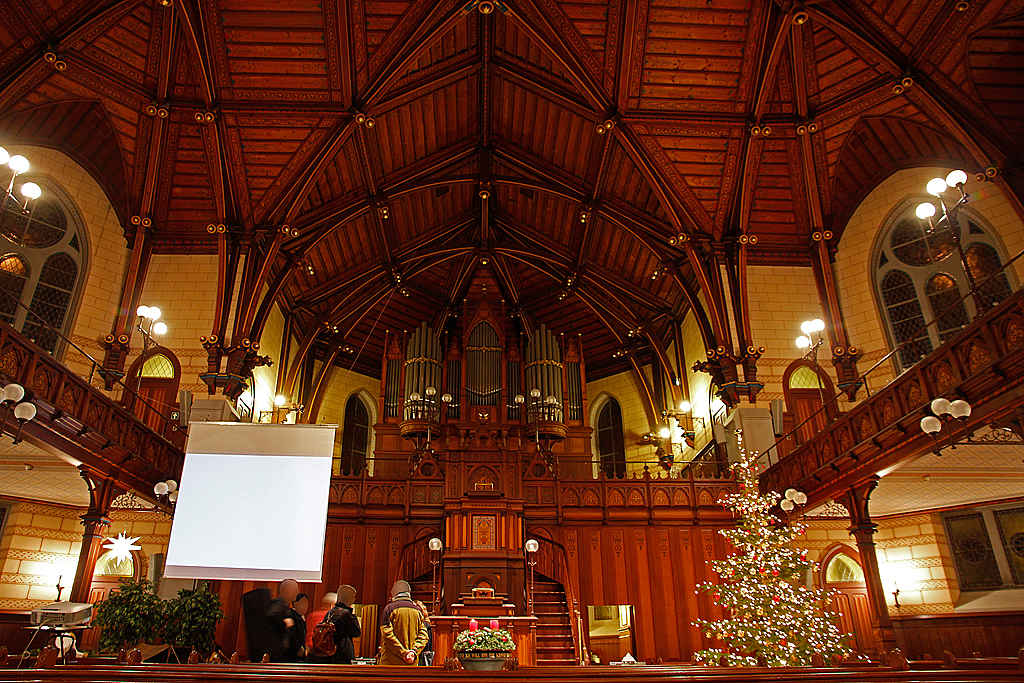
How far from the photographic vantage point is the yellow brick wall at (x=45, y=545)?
49.4 feet

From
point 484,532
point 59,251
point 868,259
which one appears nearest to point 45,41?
point 59,251

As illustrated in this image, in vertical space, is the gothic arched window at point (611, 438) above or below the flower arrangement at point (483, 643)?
above

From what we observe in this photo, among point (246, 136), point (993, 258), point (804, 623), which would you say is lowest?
point (804, 623)

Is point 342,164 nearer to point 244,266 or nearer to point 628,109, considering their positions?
point 244,266

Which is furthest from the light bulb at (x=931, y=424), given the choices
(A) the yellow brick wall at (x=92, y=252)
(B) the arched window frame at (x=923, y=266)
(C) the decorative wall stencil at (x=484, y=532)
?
(A) the yellow brick wall at (x=92, y=252)

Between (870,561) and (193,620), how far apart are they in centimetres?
1238

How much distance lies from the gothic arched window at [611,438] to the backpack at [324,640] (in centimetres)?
1671

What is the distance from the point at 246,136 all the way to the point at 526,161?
7.75 metres

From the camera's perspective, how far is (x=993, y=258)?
1409 centimetres

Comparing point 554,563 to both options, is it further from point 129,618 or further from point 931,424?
point 931,424


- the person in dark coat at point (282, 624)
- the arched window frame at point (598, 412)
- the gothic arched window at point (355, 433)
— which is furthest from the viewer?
the arched window frame at point (598, 412)

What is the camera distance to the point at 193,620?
40.0ft

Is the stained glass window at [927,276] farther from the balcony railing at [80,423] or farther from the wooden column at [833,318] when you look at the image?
the balcony railing at [80,423]

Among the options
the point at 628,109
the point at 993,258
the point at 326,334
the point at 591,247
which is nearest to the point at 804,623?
the point at 993,258
